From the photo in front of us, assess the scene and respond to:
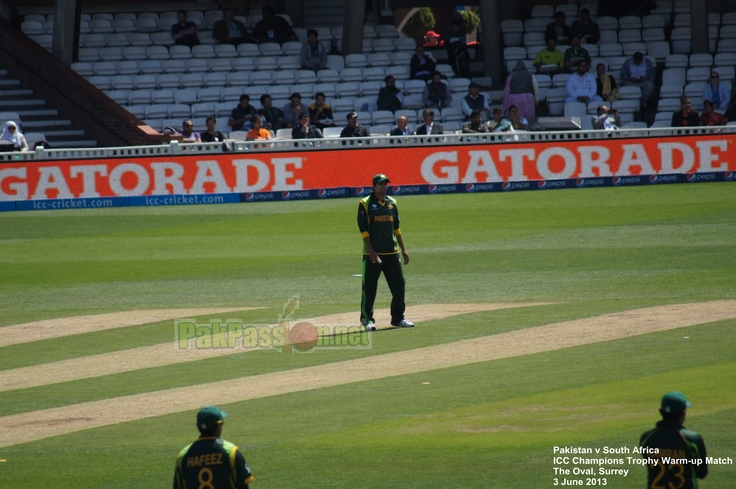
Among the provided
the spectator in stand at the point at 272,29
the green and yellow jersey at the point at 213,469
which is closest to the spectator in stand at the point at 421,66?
the spectator in stand at the point at 272,29

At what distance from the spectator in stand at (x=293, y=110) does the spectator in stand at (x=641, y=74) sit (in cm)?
958

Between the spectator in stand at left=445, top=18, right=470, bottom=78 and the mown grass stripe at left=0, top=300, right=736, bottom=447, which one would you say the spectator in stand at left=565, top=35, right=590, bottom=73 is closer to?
the spectator in stand at left=445, top=18, right=470, bottom=78

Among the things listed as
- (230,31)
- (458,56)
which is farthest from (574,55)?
(230,31)

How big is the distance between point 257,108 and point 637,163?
35.9 ft

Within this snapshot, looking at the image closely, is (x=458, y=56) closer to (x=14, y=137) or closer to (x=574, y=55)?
(x=574, y=55)

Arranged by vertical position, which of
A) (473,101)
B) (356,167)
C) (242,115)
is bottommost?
(356,167)

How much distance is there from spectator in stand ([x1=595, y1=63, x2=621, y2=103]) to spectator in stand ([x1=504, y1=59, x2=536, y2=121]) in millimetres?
1869

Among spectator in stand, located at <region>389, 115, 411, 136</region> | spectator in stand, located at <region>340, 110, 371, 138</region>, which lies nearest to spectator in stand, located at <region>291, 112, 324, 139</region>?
spectator in stand, located at <region>340, 110, 371, 138</region>

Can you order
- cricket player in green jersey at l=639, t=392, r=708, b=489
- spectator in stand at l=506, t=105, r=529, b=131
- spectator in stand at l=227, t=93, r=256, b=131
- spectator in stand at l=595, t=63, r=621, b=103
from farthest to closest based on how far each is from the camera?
spectator in stand at l=595, t=63, r=621, b=103 < spectator in stand at l=227, t=93, r=256, b=131 < spectator in stand at l=506, t=105, r=529, b=131 < cricket player in green jersey at l=639, t=392, r=708, b=489

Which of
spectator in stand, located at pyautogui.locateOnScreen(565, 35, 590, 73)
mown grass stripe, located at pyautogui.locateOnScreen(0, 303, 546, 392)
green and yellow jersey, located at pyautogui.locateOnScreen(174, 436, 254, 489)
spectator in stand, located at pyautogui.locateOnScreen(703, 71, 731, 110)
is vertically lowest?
mown grass stripe, located at pyautogui.locateOnScreen(0, 303, 546, 392)

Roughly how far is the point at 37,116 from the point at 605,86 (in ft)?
53.1

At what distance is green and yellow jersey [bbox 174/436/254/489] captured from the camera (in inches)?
214

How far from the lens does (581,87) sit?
2745cm

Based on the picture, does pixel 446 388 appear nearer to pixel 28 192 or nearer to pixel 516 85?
pixel 28 192
